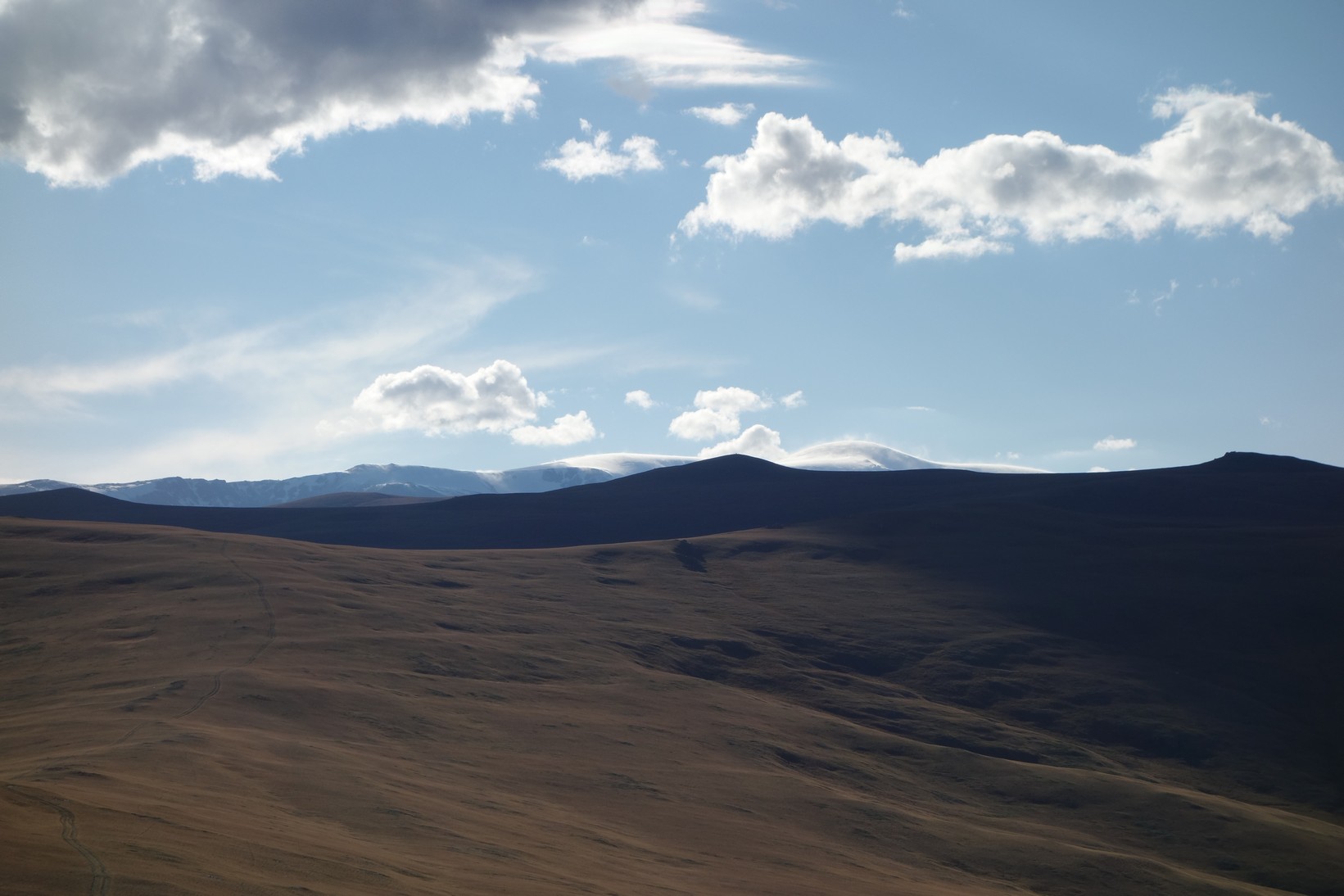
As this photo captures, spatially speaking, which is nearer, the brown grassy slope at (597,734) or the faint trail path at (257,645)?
the brown grassy slope at (597,734)

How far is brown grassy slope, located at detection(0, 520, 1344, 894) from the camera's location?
120 feet

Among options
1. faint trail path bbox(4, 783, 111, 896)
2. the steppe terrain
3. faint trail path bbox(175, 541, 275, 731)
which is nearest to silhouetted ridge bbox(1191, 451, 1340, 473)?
the steppe terrain

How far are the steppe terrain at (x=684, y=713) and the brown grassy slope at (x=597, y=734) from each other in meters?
0.26

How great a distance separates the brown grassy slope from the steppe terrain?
0.85 feet

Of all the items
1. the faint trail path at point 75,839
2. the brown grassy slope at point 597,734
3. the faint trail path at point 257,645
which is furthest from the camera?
the faint trail path at point 257,645

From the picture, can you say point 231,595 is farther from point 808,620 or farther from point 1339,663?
point 1339,663

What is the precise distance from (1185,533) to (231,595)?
92.6m

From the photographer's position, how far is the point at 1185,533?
118 meters

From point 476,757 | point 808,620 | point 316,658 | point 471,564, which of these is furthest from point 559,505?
point 476,757

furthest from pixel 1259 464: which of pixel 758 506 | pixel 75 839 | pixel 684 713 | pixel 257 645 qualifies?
pixel 75 839

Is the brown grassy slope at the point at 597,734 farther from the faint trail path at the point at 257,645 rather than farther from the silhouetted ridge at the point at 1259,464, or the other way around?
the silhouetted ridge at the point at 1259,464

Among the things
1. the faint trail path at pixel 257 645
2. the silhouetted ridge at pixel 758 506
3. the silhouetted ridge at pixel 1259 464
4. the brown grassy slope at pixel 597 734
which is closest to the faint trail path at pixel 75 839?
the brown grassy slope at pixel 597 734

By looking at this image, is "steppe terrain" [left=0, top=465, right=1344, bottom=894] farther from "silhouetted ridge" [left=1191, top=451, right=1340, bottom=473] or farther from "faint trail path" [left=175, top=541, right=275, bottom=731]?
"silhouetted ridge" [left=1191, top=451, right=1340, bottom=473]

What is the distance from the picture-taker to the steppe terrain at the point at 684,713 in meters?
38.3
